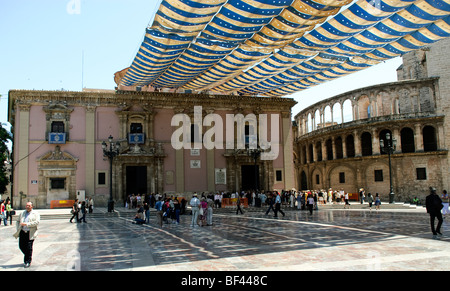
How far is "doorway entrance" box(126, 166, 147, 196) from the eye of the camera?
2797cm

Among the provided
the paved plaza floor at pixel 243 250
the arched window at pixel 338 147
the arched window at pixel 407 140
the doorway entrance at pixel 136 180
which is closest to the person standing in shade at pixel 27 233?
the paved plaza floor at pixel 243 250

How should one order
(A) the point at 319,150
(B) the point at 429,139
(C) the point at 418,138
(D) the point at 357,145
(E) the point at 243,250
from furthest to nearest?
(A) the point at 319,150, (D) the point at 357,145, (B) the point at 429,139, (C) the point at 418,138, (E) the point at 243,250

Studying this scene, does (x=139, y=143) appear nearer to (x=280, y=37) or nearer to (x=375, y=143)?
(x=280, y=37)

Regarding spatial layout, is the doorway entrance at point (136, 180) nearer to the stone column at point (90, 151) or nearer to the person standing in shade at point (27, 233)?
the stone column at point (90, 151)

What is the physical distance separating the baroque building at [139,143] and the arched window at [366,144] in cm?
1386

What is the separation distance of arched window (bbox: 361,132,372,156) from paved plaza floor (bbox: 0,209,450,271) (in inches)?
1146

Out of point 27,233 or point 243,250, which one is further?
point 243,250

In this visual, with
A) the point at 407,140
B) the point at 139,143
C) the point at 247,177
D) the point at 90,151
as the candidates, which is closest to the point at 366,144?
the point at 407,140

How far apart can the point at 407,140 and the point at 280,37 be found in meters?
29.5

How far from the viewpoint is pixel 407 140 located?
3925 cm

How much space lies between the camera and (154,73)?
2011cm

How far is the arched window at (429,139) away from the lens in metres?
37.7

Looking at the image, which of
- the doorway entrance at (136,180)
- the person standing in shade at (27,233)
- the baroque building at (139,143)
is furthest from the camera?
the doorway entrance at (136,180)
